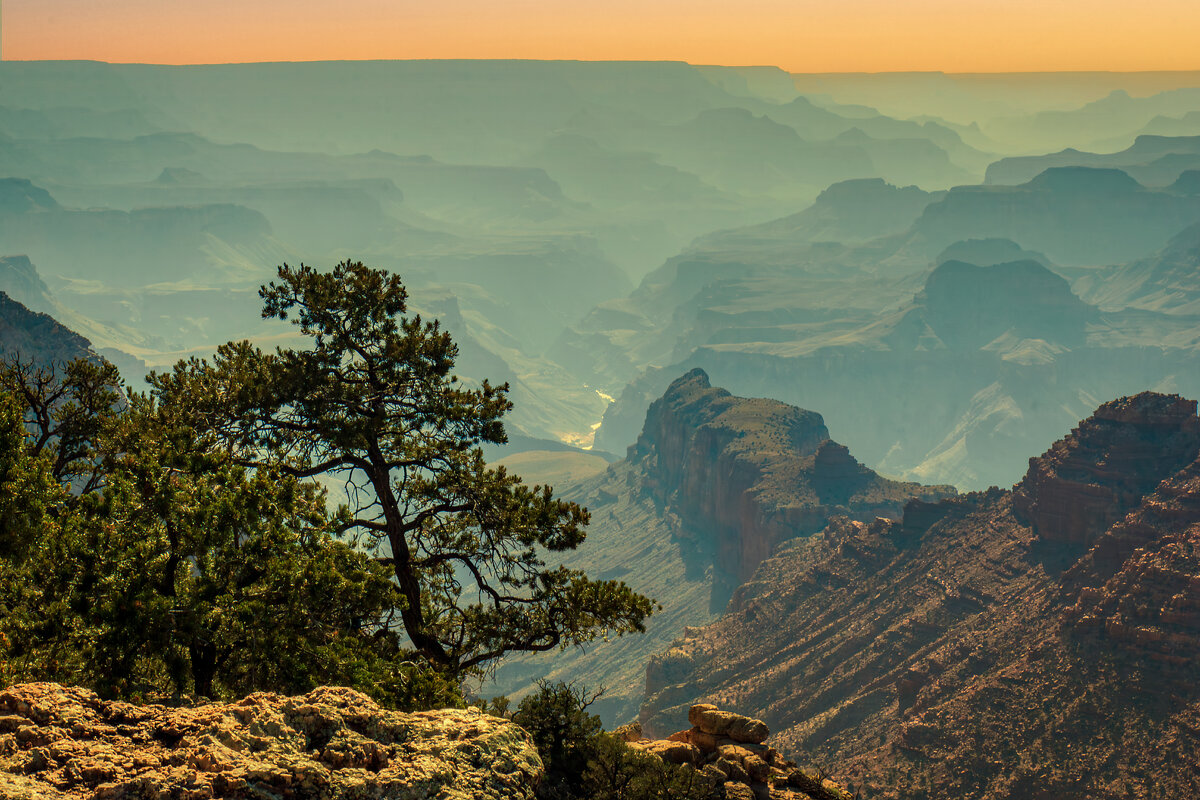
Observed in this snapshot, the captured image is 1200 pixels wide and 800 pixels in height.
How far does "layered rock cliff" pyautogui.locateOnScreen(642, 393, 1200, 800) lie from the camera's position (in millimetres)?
54000

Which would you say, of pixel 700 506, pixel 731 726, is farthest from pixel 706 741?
pixel 700 506

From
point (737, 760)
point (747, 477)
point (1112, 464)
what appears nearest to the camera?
point (737, 760)

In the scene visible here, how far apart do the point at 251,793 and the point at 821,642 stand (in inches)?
2868

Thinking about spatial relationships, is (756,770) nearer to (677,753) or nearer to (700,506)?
(677,753)

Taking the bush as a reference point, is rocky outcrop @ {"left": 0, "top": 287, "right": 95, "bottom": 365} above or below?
above

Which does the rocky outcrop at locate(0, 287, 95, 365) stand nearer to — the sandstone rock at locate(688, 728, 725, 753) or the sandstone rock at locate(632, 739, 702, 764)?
the sandstone rock at locate(688, 728, 725, 753)

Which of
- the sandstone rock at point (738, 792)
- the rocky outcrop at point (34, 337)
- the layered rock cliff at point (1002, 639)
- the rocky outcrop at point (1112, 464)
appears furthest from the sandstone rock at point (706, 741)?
the rocky outcrop at point (34, 337)

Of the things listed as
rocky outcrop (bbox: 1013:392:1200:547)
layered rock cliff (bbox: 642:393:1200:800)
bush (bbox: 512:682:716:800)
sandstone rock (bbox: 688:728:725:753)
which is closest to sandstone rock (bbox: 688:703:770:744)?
sandstone rock (bbox: 688:728:725:753)

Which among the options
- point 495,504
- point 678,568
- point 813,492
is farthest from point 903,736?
point 678,568

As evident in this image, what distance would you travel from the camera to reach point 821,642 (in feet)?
262

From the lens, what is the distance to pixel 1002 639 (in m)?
66.6

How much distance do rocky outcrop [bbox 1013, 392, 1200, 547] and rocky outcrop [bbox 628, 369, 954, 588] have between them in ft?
115

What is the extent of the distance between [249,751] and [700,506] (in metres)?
139

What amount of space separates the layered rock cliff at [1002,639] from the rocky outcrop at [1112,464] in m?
0.11
